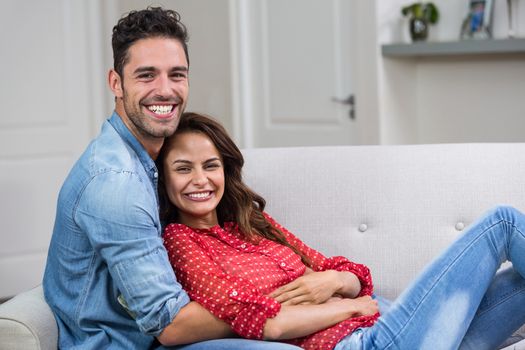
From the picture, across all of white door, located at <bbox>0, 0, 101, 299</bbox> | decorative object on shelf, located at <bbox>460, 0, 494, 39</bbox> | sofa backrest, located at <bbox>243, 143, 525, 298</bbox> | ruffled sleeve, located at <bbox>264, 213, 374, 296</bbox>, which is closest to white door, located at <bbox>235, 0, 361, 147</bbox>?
decorative object on shelf, located at <bbox>460, 0, 494, 39</bbox>

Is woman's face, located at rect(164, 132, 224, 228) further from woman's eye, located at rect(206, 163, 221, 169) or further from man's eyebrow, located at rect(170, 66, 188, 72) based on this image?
man's eyebrow, located at rect(170, 66, 188, 72)

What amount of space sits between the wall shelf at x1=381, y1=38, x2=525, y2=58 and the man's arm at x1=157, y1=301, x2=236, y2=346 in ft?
8.16

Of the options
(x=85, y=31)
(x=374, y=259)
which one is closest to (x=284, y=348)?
(x=374, y=259)

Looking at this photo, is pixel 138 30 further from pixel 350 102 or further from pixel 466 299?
pixel 350 102

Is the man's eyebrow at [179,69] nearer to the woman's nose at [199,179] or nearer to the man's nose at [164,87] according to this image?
the man's nose at [164,87]

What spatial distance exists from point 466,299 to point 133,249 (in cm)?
75

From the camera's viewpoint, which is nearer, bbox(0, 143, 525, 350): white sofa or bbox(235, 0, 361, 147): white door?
bbox(0, 143, 525, 350): white sofa

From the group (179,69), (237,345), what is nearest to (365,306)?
(237,345)

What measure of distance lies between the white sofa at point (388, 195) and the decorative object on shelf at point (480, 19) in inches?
70.0

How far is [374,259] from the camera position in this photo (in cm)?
239

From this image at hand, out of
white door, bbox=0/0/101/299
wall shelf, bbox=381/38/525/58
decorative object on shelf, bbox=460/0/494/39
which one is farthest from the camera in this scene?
white door, bbox=0/0/101/299

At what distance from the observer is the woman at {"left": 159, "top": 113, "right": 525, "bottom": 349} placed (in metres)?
1.85

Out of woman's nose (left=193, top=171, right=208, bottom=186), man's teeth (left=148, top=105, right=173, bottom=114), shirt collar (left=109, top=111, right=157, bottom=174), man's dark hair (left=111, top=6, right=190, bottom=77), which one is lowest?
woman's nose (left=193, top=171, right=208, bottom=186)

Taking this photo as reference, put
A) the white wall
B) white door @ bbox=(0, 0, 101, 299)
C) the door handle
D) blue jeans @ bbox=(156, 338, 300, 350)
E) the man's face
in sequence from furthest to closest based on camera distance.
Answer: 1. white door @ bbox=(0, 0, 101, 299)
2. the door handle
3. the white wall
4. the man's face
5. blue jeans @ bbox=(156, 338, 300, 350)
